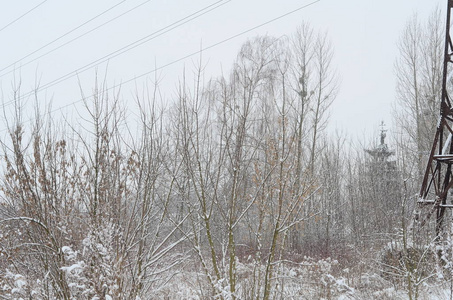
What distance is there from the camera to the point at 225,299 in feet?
13.2

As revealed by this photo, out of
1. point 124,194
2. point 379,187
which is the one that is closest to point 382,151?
point 379,187

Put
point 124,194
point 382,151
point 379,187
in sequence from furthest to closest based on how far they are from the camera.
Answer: point 382,151
point 379,187
point 124,194

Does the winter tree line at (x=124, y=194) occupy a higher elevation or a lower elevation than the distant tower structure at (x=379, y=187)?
higher

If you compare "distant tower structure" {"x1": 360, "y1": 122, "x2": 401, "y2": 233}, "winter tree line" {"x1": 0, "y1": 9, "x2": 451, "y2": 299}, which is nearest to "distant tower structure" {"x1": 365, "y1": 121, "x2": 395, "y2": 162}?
"distant tower structure" {"x1": 360, "y1": 122, "x2": 401, "y2": 233}

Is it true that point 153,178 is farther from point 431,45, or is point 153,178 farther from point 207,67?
point 431,45

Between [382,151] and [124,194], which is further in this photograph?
[382,151]

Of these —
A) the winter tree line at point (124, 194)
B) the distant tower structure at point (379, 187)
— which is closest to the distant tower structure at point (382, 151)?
the distant tower structure at point (379, 187)

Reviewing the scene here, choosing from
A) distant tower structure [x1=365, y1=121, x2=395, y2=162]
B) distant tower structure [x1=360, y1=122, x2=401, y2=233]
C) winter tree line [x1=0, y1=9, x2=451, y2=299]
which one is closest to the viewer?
winter tree line [x1=0, y1=9, x2=451, y2=299]

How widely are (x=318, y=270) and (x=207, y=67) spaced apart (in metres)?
4.94

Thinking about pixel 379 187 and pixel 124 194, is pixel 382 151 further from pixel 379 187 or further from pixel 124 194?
pixel 124 194

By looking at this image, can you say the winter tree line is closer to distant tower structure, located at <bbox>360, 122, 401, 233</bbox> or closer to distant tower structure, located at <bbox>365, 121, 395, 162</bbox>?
distant tower structure, located at <bbox>360, 122, 401, 233</bbox>

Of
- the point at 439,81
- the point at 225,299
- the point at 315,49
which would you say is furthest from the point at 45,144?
the point at 439,81

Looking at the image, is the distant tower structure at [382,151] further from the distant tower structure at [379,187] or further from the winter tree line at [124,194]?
the winter tree line at [124,194]

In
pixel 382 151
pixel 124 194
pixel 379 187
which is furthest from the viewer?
pixel 382 151
